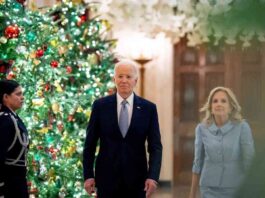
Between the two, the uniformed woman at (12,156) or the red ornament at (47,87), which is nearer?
the uniformed woman at (12,156)

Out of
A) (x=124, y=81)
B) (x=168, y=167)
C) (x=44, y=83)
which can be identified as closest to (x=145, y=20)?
(x=124, y=81)

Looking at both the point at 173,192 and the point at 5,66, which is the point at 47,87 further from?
the point at 173,192

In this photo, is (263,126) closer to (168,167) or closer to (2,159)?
(2,159)

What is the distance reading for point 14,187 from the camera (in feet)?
11.8

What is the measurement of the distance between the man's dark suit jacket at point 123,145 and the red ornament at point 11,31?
188 centimetres

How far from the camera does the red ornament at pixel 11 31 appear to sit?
16.9ft

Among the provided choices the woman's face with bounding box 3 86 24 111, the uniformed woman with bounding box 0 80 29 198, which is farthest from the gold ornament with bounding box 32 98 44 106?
the uniformed woman with bounding box 0 80 29 198

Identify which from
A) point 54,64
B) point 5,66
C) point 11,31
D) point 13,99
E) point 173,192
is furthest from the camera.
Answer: point 173,192

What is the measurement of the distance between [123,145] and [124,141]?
0.02 meters

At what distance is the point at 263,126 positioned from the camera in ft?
1.41

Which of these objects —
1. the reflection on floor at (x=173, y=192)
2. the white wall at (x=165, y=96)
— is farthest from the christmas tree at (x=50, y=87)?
the white wall at (x=165, y=96)

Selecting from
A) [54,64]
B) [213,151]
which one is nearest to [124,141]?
[213,151]

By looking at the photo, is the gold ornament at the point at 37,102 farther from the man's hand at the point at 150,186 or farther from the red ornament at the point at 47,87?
the man's hand at the point at 150,186

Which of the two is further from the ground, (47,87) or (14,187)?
(47,87)
